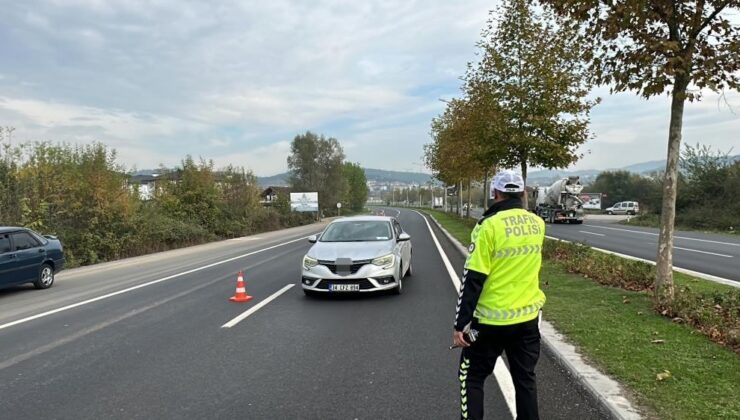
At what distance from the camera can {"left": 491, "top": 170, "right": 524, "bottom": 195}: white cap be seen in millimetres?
3309

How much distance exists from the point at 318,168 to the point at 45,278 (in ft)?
238

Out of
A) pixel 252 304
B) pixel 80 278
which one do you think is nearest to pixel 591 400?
pixel 252 304

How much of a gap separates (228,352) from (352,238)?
4549 millimetres

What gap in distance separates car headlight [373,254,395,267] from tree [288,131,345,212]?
73589mm

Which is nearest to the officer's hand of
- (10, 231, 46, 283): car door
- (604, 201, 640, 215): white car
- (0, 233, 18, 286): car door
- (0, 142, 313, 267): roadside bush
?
(0, 233, 18, 286): car door

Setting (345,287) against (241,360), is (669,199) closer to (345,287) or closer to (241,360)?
(345,287)

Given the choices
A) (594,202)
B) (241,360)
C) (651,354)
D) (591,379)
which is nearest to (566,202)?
(594,202)

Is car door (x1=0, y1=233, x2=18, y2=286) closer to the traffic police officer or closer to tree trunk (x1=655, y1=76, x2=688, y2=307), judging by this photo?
the traffic police officer

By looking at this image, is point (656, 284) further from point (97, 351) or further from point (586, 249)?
point (97, 351)

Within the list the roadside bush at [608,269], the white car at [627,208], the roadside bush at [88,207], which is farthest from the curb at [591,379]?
the white car at [627,208]

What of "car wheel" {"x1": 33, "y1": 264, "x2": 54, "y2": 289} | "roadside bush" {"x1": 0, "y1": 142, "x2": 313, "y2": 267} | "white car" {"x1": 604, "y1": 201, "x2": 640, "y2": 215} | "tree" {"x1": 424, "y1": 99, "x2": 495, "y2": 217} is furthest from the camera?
"white car" {"x1": 604, "y1": 201, "x2": 640, "y2": 215}

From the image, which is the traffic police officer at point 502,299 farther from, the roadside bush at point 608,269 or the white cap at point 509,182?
the roadside bush at point 608,269

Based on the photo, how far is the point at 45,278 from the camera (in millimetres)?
12352

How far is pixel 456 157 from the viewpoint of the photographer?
96.8 feet
